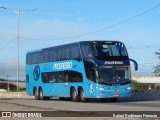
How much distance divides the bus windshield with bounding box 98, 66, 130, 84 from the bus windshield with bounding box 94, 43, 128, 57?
99 cm

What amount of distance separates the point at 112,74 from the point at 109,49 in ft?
5.71

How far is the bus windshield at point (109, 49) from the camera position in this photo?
109ft

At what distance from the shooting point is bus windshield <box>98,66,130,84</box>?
33375 mm

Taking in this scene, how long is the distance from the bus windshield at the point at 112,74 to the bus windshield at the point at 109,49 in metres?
0.99

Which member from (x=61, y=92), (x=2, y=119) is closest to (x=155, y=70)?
(x=61, y=92)

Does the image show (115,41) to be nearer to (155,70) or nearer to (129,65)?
(129,65)


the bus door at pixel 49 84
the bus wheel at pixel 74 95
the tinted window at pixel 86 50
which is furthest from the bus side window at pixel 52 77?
the tinted window at pixel 86 50

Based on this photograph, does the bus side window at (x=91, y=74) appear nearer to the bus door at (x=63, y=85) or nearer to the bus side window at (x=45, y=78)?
the bus door at (x=63, y=85)

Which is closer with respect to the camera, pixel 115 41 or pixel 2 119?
pixel 2 119

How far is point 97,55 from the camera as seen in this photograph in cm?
3322

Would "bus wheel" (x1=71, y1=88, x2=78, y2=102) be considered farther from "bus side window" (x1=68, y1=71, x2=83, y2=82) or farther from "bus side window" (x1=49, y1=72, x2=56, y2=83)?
"bus side window" (x1=49, y1=72, x2=56, y2=83)

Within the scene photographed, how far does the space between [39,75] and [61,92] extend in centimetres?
418

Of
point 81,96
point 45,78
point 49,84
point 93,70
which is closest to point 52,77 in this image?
point 49,84

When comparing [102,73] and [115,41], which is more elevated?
[115,41]
